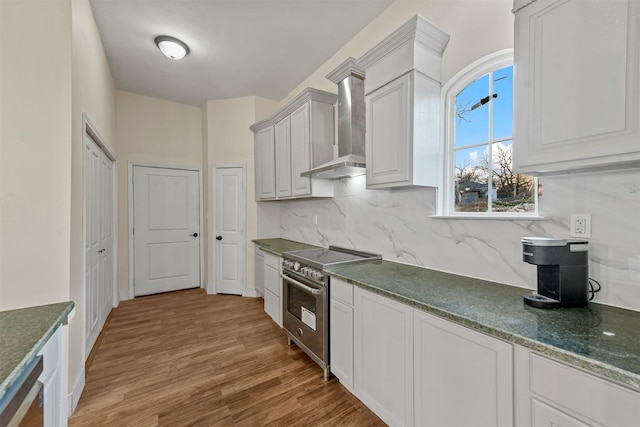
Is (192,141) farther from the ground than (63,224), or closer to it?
farther from the ground

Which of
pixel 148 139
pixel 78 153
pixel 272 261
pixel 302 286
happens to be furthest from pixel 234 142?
pixel 302 286

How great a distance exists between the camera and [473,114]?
1929mm

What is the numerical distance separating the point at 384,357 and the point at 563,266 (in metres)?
1.04

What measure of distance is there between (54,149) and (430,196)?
2597 millimetres

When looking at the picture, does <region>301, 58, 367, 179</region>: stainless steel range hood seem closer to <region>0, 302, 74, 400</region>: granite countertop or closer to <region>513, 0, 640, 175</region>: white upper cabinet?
<region>513, 0, 640, 175</region>: white upper cabinet

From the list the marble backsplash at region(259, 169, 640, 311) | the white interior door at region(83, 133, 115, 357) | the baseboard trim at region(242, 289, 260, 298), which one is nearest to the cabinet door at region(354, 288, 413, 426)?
the marble backsplash at region(259, 169, 640, 311)

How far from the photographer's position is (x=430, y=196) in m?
2.06

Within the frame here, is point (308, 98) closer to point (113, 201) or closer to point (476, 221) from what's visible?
point (476, 221)

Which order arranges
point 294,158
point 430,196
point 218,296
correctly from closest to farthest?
point 430,196, point 294,158, point 218,296

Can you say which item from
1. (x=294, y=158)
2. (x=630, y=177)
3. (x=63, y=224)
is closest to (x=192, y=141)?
(x=294, y=158)

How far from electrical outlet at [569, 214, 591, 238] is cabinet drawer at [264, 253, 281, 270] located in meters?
2.35

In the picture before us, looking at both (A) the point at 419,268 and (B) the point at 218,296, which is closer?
(A) the point at 419,268

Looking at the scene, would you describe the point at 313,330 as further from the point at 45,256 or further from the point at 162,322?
the point at 162,322

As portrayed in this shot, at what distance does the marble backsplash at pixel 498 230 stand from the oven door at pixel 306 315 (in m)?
0.72
